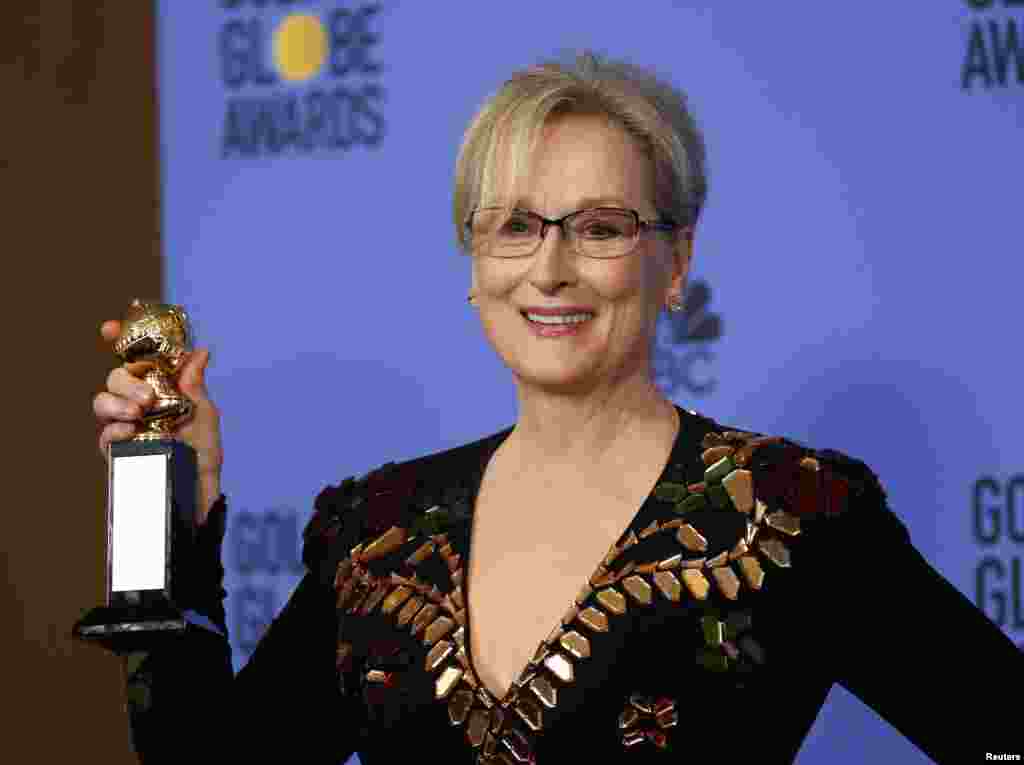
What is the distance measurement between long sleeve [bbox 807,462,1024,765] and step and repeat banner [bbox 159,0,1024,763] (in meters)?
0.61

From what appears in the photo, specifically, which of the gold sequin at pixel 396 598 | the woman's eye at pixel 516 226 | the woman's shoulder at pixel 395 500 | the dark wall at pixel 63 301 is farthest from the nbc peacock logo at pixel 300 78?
the gold sequin at pixel 396 598

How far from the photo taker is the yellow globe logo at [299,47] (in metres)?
2.90

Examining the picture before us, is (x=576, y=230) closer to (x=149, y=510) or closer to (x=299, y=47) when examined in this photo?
(x=149, y=510)

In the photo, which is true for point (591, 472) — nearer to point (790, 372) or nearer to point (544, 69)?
point (544, 69)

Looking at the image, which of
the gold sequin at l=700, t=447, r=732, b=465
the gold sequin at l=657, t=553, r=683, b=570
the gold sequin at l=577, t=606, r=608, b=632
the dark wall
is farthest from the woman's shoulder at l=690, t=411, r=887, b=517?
the dark wall

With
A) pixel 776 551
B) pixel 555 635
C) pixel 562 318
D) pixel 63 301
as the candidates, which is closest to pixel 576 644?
pixel 555 635

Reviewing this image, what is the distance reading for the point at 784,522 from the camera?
192 centimetres

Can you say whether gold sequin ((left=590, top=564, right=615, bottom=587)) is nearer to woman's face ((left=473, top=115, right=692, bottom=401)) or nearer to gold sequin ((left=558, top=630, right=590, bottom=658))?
gold sequin ((left=558, top=630, right=590, bottom=658))

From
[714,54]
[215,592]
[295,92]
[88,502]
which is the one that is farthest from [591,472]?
[88,502]

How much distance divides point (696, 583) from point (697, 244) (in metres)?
0.87

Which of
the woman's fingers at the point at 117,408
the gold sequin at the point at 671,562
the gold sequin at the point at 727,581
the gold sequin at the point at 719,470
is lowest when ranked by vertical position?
the gold sequin at the point at 727,581

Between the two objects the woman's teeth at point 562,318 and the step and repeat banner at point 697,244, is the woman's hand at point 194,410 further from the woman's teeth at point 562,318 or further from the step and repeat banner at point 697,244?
the step and repeat banner at point 697,244

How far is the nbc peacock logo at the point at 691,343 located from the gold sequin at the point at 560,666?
836 millimetres

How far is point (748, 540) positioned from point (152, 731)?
714 millimetres
